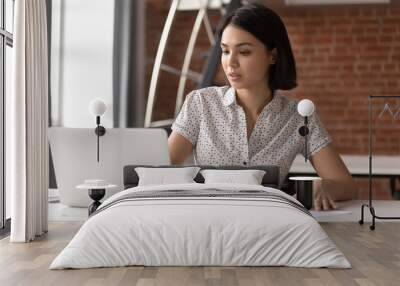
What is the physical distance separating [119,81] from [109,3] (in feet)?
2.64

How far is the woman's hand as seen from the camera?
4227mm

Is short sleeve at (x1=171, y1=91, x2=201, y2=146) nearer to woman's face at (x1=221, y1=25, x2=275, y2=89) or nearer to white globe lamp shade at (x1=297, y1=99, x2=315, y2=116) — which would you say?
woman's face at (x1=221, y1=25, x2=275, y2=89)

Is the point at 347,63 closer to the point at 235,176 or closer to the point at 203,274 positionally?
the point at 235,176

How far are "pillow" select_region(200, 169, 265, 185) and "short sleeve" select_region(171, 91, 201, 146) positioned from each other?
46 centimetres

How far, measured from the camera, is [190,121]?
14.7 feet

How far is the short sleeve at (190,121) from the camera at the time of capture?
14.7 ft

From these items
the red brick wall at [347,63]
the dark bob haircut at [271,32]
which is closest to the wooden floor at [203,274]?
the dark bob haircut at [271,32]

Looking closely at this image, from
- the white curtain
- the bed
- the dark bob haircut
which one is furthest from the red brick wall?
the bed

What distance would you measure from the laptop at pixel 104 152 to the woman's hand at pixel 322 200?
0.99 metres

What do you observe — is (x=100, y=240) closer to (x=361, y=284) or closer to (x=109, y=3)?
(x=361, y=284)

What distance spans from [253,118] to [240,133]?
17cm

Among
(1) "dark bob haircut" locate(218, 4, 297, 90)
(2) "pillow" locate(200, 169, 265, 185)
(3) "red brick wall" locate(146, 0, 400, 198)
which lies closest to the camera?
(2) "pillow" locate(200, 169, 265, 185)

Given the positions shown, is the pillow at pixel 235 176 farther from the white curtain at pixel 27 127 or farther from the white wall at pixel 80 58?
the white wall at pixel 80 58

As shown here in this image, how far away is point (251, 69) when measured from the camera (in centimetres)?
435
